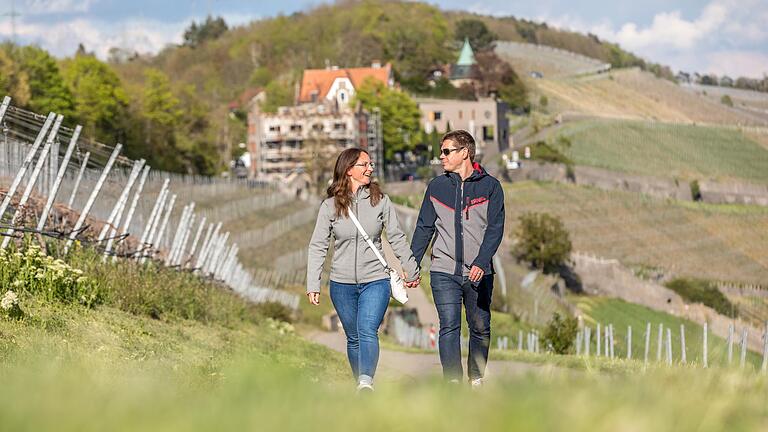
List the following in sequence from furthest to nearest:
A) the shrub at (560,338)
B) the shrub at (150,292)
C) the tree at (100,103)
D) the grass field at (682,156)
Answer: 1. the grass field at (682,156)
2. the tree at (100,103)
3. the shrub at (560,338)
4. the shrub at (150,292)

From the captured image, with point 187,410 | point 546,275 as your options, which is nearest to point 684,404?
point 187,410

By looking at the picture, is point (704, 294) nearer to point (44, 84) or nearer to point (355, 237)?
point (44, 84)

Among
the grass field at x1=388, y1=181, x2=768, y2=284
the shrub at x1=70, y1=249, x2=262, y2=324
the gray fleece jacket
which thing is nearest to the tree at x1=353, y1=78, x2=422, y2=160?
the grass field at x1=388, y1=181, x2=768, y2=284

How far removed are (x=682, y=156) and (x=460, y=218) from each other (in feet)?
582

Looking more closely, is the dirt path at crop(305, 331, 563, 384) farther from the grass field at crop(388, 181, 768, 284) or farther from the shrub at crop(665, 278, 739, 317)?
the grass field at crop(388, 181, 768, 284)

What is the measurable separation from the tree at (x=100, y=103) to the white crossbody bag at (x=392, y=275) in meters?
95.0

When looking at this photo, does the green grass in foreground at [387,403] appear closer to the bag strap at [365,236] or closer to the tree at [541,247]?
the bag strap at [365,236]

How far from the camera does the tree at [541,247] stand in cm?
9994

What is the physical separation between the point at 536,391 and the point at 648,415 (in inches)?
25.0

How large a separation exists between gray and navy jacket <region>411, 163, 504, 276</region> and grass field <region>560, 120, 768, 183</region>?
5991 inches

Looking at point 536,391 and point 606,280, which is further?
point 606,280

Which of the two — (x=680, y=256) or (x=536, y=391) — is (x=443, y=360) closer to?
(x=536, y=391)

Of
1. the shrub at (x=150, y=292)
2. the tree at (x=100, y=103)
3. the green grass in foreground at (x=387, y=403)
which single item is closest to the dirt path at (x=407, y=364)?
the green grass in foreground at (x=387, y=403)

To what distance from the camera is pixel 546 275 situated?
316ft
